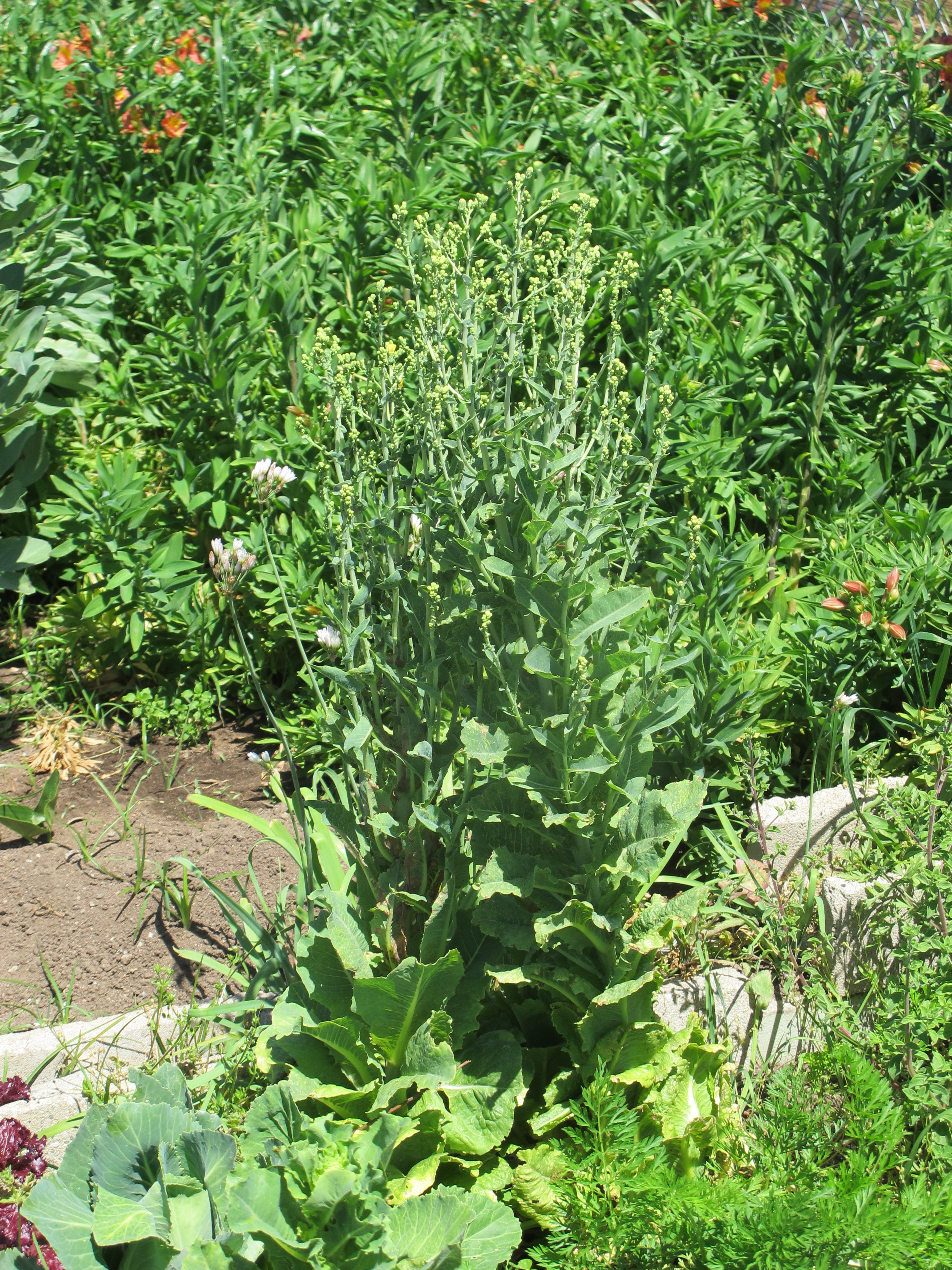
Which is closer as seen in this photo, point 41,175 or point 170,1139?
point 170,1139

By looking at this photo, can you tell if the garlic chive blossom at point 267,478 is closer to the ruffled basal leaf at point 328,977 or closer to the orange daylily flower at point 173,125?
the ruffled basal leaf at point 328,977

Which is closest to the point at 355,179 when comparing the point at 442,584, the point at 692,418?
the point at 692,418

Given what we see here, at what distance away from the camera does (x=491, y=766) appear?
2115mm

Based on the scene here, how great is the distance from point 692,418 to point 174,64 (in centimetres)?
306

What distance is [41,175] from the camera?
4.25 metres

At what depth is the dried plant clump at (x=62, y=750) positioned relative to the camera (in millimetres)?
3246

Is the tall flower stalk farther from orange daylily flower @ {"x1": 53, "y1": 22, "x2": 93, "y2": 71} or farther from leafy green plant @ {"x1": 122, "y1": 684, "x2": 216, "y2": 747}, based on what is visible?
orange daylily flower @ {"x1": 53, "y1": 22, "x2": 93, "y2": 71}

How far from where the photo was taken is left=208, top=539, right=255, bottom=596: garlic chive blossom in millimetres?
2232

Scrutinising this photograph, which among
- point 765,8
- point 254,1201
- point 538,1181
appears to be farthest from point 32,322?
point 765,8

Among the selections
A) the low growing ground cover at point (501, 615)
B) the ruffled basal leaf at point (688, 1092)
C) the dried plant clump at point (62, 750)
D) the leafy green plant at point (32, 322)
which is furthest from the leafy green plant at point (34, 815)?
the ruffled basal leaf at point (688, 1092)

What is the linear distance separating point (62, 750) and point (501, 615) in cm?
180

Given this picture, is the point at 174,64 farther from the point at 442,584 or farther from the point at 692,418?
the point at 442,584

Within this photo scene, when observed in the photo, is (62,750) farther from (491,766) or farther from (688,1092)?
(688,1092)

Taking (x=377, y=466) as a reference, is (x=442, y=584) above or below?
below
